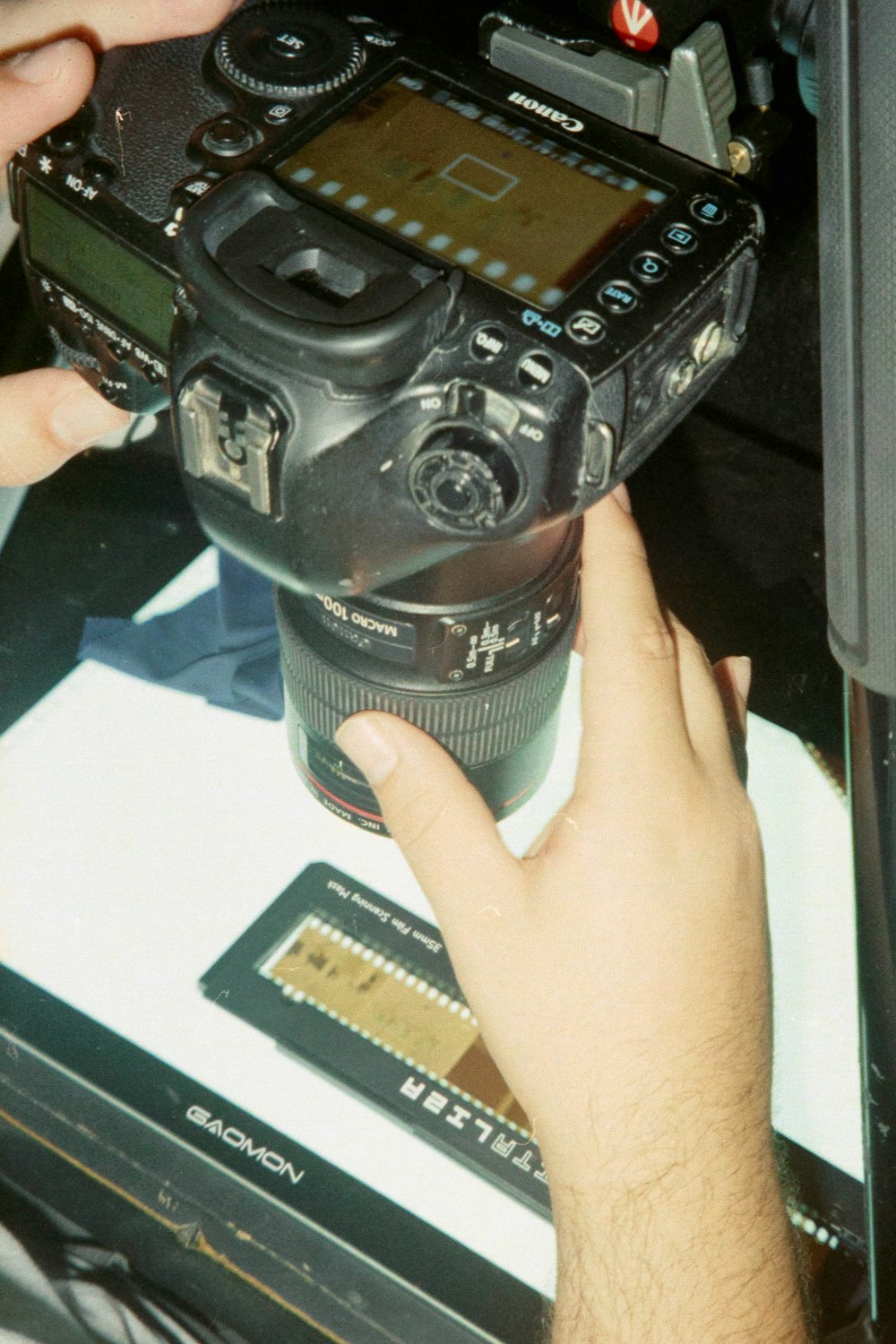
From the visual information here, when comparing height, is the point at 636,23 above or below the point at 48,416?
above

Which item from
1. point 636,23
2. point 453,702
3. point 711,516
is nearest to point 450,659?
point 453,702

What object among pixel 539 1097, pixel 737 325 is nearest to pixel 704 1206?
pixel 539 1097

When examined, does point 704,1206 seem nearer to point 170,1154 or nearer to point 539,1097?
point 539,1097

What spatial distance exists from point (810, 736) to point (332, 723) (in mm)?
396

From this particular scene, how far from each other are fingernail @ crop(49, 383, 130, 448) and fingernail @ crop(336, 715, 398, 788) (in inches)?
8.8

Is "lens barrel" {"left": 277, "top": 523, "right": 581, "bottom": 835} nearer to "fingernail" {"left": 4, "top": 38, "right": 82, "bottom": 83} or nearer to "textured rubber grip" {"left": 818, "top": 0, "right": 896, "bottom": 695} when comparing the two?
"textured rubber grip" {"left": 818, "top": 0, "right": 896, "bottom": 695}

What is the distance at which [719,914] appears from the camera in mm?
585

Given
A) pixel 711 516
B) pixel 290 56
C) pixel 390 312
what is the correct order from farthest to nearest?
pixel 711 516 → pixel 290 56 → pixel 390 312

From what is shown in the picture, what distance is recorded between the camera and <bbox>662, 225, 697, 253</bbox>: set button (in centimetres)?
52

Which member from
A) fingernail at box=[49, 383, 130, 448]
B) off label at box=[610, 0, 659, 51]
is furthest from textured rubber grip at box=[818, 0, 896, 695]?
fingernail at box=[49, 383, 130, 448]

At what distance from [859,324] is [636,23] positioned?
1.05ft

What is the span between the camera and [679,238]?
52cm

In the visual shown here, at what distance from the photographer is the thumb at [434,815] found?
1.88 ft

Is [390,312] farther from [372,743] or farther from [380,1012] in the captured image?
[380,1012]
